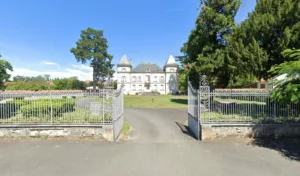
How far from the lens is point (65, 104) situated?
7.94 metres

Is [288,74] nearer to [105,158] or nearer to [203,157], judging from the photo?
[203,157]

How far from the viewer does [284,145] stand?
659cm

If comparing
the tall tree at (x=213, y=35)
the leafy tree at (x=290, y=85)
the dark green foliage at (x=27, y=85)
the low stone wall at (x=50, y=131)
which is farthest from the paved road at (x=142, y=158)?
the dark green foliage at (x=27, y=85)

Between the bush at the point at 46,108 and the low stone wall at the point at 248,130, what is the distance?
6.07 m

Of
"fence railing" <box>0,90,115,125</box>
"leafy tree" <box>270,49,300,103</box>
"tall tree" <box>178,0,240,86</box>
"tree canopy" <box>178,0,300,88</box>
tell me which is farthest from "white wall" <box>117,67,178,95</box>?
"leafy tree" <box>270,49,300,103</box>

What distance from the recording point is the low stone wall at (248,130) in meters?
7.37

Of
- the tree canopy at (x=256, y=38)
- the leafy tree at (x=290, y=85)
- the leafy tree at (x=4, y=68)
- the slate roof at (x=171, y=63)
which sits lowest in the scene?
the leafy tree at (x=290, y=85)

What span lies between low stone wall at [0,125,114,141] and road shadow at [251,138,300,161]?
21.2 ft

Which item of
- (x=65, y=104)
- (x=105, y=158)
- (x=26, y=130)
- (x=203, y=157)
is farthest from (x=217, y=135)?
(x=26, y=130)

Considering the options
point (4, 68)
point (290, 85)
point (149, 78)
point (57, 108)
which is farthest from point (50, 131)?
point (149, 78)

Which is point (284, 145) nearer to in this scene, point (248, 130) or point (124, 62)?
point (248, 130)

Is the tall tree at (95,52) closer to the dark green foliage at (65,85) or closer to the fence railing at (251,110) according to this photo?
the dark green foliage at (65,85)

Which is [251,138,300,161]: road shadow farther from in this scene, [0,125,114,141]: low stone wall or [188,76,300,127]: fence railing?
[0,125,114,141]: low stone wall

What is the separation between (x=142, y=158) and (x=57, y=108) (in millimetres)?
4714
